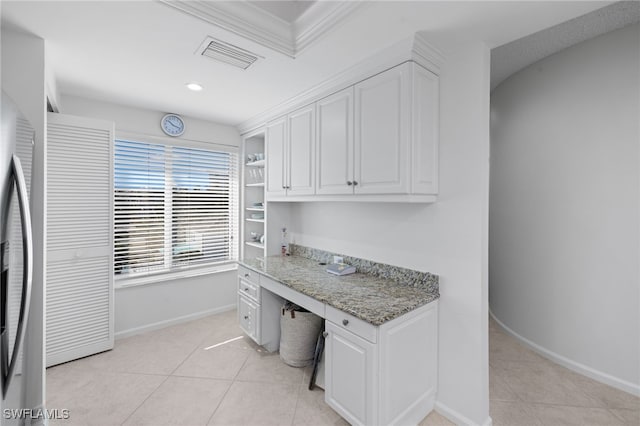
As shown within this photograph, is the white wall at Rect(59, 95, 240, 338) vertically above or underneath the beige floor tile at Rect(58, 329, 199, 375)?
above

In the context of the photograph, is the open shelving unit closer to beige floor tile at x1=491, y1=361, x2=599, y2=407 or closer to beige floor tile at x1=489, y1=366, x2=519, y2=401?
beige floor tile at x1=489, y1=366, x2=519, y2=401

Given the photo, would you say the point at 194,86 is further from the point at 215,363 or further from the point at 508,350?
the point at 508,350

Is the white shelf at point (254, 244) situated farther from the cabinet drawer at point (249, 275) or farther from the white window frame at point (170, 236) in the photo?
the cabinet drawer at point (249, 275)

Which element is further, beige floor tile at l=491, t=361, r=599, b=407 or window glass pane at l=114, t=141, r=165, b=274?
window glass pane at l=114, t=141, r=165, b=274

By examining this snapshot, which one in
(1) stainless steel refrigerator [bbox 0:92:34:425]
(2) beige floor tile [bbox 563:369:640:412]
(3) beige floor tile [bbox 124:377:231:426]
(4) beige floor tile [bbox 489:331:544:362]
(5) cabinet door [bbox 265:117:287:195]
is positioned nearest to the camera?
(1) stainless steel refrigerator [bbox 0:92:34:425]

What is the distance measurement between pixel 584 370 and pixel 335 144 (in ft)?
9.23

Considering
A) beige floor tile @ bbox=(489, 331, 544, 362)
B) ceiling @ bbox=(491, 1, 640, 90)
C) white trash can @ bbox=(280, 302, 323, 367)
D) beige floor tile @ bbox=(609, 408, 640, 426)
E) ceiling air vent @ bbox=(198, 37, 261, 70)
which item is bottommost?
beige floor tile @ bbox=(609, 408, 640, 426)

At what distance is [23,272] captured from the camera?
4.27 ft

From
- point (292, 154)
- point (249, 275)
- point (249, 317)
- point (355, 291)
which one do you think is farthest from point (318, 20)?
point (249, 317)

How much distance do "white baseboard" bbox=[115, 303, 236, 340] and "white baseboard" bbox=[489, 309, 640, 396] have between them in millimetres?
3421

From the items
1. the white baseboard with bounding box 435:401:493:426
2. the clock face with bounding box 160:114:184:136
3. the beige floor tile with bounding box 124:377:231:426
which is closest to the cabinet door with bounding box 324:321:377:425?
the white baseboard with bounding box 435:401:493:426

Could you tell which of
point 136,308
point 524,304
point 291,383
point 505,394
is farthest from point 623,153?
point 136,308

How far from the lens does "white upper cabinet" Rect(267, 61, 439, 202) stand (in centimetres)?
183

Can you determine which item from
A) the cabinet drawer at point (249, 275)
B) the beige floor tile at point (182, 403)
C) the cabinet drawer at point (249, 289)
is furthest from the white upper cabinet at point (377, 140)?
the beige floor tile at point (182, 403)
